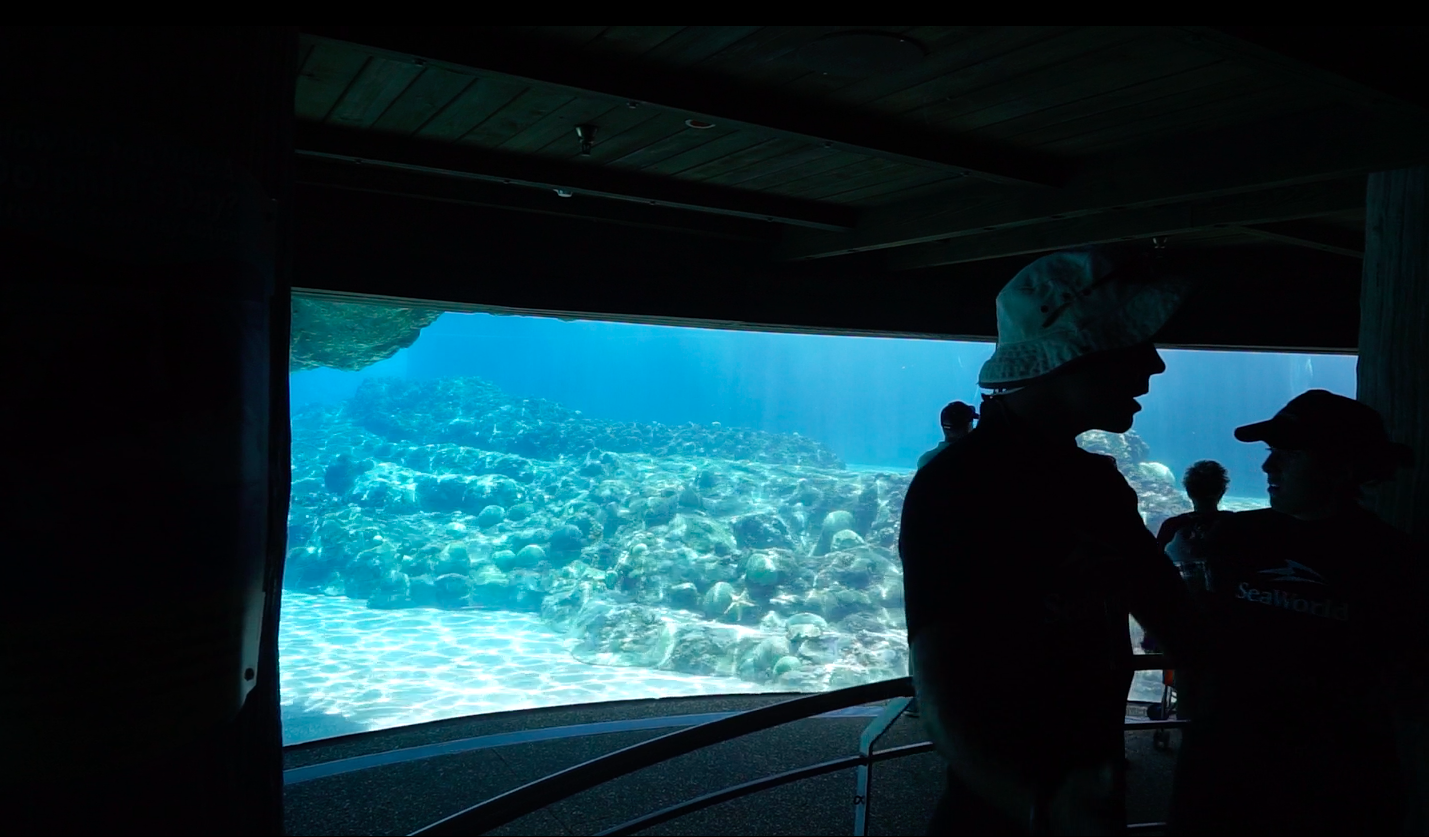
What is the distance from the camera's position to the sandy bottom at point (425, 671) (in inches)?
996

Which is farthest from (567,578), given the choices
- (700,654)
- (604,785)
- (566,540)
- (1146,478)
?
(604,785)

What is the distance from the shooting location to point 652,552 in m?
32.5

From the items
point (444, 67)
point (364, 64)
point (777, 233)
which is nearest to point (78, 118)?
point (444, 67)

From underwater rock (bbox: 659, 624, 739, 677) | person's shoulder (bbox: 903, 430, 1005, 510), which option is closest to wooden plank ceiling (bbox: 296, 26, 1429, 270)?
person's shoulder (bbox: 903, 430, 1005, 510)

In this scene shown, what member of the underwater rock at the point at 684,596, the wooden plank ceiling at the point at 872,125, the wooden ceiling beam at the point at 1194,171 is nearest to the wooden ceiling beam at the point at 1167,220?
the wooden plank ceiling at the point at 872,125

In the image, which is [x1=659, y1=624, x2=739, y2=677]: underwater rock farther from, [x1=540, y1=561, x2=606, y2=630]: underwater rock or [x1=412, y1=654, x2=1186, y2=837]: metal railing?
[x1=412, y1=654, x2=1186, y2=837]: metal railing

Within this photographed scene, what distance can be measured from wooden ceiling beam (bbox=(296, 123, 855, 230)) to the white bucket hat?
332 cm

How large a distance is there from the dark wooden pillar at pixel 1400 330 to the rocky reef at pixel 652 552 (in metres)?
21.4

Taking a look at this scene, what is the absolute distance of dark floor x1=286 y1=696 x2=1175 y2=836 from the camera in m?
4.46

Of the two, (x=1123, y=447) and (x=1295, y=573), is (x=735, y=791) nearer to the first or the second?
(x=1295, y=573)

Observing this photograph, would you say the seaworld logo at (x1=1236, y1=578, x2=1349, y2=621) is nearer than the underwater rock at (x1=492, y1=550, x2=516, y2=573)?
Yes

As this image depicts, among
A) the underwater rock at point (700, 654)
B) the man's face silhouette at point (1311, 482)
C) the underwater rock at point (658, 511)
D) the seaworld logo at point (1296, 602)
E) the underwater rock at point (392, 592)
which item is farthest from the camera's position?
the underwater rock at point (392, 592)

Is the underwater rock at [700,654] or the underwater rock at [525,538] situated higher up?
the underwater rock at [525,538]

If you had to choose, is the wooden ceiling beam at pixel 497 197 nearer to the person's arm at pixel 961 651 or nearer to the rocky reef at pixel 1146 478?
the person's arm at pixel 961 651
